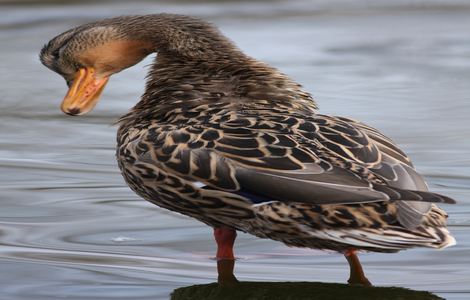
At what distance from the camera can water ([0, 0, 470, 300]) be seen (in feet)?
18.8

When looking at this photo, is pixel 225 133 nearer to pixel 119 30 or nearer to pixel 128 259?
pixel 128 259

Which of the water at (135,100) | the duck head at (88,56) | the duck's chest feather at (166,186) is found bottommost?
the water at (135,100)

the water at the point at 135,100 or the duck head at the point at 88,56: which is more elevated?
the duck head at the point at 88,56

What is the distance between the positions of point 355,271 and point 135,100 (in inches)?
170

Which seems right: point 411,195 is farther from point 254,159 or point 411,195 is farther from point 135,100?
point 135,100

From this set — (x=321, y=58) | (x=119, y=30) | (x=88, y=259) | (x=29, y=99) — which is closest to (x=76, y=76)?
(x=119, y=30)

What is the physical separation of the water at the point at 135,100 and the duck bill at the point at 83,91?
55 cm

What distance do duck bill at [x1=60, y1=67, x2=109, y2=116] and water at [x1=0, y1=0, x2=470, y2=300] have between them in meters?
0.55

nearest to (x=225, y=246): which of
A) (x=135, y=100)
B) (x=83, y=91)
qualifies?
(x=83, y=91)

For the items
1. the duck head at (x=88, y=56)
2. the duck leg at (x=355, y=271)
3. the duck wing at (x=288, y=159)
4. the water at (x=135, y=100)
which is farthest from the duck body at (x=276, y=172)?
the duck head at (x=88, y=56)

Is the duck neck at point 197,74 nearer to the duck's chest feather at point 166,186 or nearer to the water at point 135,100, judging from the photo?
the duck's chest feather at point 166,186

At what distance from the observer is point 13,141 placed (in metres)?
8.38

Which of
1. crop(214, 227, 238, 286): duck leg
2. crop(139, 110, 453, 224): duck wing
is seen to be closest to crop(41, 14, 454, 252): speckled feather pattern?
A: crop(139, 110, 453, 224): duck wing

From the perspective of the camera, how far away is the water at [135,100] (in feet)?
18.8
